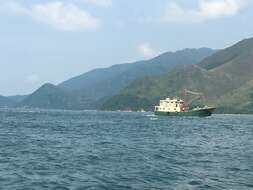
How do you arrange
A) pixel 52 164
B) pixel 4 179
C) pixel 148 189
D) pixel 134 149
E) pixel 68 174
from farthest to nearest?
1. pixel 134 149
2. pixel 52 164
3. pixel 68 174
4. pixel 4 179
5. pixel 148 189

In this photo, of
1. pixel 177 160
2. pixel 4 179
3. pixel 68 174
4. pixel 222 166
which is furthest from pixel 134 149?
pixel 4 179

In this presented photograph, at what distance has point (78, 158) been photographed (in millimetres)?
53844

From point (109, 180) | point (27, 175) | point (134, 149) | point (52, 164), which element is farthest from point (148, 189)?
point (134, 149)

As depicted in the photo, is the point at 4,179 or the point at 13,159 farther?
the point at 13,159

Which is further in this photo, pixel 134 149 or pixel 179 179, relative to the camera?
pixel 134 149

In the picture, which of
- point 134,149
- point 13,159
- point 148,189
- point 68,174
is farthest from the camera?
point 134,149

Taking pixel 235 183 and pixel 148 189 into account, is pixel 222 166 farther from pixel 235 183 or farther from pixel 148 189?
pixel 148 189

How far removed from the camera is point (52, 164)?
48.4 metres

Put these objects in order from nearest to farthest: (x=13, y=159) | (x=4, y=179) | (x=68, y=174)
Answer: (x=4, y=179) < (x=68, y=174) < (x=13, y=159)

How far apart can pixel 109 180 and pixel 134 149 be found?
2591 cm

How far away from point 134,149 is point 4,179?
28.0 meters

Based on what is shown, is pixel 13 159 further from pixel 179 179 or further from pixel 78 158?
pixel 179 179

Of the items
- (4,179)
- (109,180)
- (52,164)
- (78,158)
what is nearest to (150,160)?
(78,158)

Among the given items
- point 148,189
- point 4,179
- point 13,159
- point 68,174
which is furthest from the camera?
point 13,159
